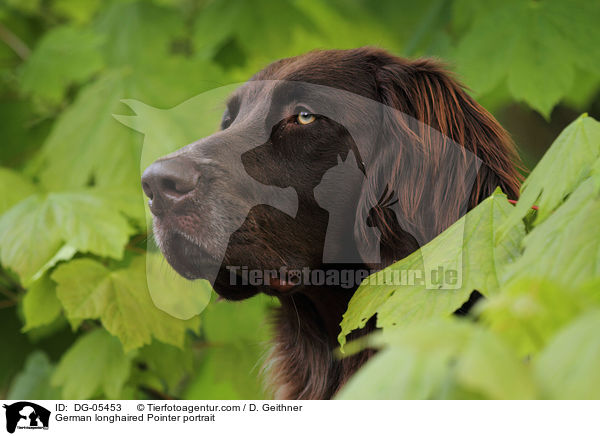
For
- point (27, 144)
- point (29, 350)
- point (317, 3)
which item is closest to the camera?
point (29, 350)

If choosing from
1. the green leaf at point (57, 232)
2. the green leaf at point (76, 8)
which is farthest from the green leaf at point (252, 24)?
the green leaf at point (76, 8)

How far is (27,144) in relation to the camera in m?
3.33

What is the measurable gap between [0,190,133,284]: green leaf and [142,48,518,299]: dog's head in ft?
1.66

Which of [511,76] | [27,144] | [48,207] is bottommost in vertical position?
[27,144]

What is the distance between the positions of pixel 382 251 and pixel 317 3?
2.38 metres

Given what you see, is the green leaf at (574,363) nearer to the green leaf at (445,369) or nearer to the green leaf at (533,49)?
the green leaf at (445,369)

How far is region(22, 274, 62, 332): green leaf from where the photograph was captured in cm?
225

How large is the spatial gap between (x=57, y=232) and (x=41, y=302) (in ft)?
0.84

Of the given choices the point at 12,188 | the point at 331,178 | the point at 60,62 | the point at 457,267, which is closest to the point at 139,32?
the point at 60,62

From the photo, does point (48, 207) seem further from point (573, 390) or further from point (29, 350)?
point (573, 390)

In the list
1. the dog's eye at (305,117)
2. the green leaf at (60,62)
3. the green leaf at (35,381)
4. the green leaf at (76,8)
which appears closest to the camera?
the dog's eye at (305,117)

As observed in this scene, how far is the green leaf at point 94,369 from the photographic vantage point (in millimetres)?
2285
